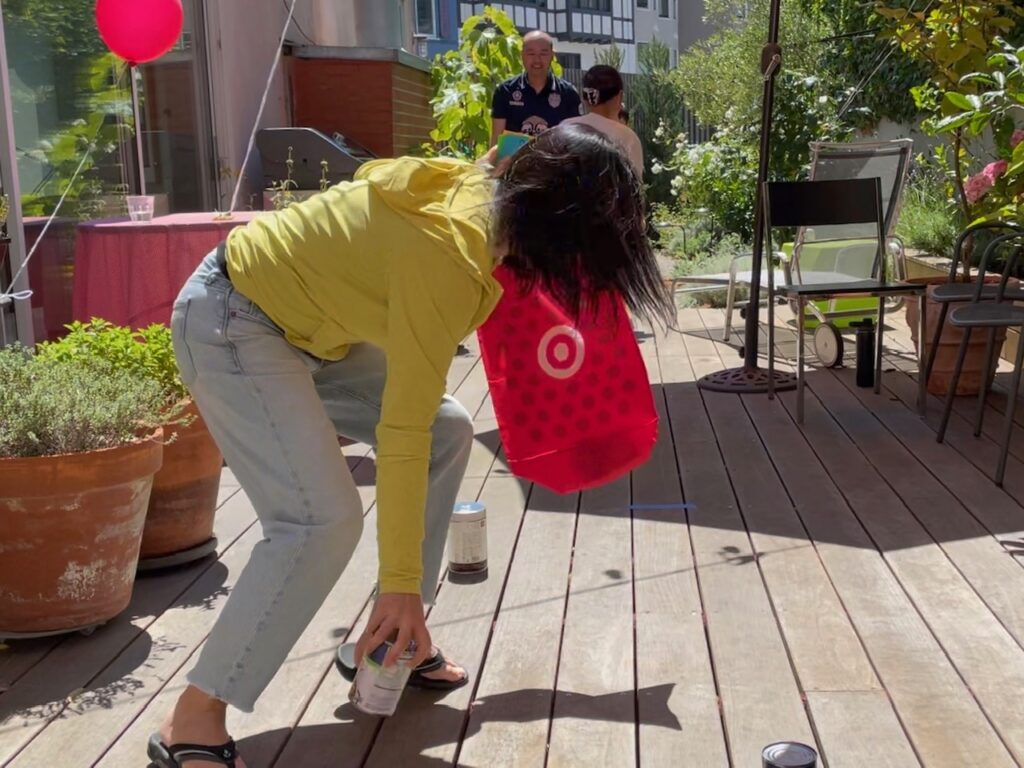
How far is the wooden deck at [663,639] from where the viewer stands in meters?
2.42

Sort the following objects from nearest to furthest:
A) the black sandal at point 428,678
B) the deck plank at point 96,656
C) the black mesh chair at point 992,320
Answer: the deck plank at point 96,656 → the black sandal at point 428,678 → the black mesh chair at point 992,320

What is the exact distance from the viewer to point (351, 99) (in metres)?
9.63

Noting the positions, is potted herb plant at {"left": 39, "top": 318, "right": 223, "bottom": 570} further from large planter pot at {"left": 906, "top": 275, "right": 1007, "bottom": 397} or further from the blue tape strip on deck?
large planter pot at {"left": 906, "top": 275, "right": 1007, "bottom": 397}

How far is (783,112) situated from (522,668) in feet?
25.7

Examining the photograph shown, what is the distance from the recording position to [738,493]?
165 inches

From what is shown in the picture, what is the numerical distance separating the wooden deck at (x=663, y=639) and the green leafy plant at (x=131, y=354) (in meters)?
0.51

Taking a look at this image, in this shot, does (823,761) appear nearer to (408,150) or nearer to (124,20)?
(124,20)

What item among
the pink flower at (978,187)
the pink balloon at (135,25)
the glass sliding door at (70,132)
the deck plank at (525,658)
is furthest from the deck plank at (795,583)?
the glass sliding door at (70,132)

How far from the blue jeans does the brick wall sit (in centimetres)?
757

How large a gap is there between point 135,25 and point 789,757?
3702 millimetres

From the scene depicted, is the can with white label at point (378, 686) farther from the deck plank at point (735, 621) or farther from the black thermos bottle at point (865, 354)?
the black thermos bottle at point (865, 354)

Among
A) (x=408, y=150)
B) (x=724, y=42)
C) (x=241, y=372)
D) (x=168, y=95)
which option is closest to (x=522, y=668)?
(x=241, y=372)

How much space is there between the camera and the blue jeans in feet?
7.10

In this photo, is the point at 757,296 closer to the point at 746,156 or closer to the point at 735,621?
the point at 735,621
